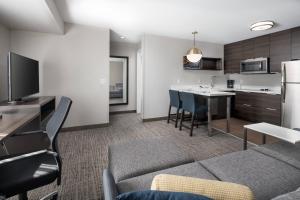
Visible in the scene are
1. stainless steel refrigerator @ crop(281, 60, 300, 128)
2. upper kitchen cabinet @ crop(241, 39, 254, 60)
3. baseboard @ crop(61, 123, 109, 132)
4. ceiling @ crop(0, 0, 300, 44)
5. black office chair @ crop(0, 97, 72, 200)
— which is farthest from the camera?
upper kitchen cabinet @ crop(241, 39, 254, 60)

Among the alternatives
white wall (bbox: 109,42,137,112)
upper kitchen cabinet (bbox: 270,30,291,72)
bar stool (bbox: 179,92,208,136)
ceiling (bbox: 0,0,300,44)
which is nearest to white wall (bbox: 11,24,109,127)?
ceiling (bbox: 0,0,300,44)

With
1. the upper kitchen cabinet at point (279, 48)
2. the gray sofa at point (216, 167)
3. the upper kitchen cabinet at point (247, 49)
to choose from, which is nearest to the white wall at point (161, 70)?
the upper kitchen cabinet at point (247, 49)

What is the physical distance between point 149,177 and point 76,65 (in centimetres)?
335

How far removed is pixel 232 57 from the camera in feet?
18.2

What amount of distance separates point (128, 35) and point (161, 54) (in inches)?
41.9

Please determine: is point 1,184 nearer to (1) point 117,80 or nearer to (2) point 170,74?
(2) point 170,74

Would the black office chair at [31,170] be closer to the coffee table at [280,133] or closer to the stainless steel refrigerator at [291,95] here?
the coffee table at [280,133]

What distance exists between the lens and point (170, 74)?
505 centimetres

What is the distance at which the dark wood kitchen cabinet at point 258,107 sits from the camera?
163 inches

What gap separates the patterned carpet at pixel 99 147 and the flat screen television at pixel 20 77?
1090 mm

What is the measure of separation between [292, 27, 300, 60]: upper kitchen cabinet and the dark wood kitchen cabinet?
1.01 meters

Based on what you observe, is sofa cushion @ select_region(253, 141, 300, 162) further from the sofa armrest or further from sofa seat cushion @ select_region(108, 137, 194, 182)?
the sofa armrest

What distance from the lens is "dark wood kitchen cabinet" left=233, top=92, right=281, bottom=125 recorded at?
4141 millimetres

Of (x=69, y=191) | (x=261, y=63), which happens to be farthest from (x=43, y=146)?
(x=261, y=63)
